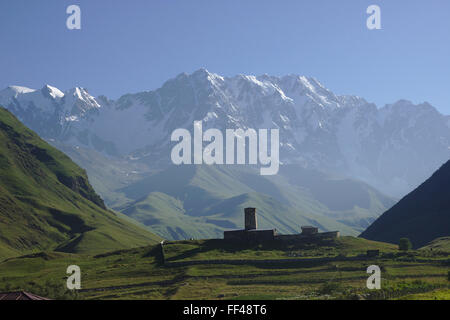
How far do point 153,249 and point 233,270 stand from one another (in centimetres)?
4433

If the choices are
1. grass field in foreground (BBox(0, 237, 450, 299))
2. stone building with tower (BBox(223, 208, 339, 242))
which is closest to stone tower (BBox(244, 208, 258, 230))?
stone building with tower (BBox(223, 208, 339, 242))

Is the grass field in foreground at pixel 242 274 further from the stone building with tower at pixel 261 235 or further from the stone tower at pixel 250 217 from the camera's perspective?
the stone tower at pixel 250 217

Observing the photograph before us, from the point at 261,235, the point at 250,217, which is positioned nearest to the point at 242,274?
the point at 261,235

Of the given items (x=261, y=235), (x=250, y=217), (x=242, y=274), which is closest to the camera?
(x=242, y=274)

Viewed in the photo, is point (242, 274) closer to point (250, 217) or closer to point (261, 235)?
point (261, 235)

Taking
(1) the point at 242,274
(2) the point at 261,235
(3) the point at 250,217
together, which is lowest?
(1) the point at 242,274

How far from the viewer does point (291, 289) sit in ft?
383

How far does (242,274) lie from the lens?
134125 millimetres

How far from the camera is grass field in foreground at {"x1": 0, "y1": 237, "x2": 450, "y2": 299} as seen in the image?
111 metres

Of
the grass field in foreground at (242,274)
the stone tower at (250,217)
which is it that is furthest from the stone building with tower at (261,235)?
the grass field in foreground at (242,274)

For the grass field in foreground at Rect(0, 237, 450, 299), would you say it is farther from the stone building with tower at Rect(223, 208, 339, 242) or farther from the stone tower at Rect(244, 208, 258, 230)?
the stone tower at Rect(244, 208, 258, 230)

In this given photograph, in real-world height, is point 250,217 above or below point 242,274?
above
